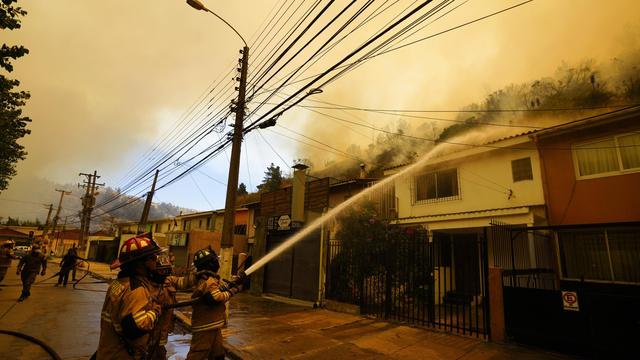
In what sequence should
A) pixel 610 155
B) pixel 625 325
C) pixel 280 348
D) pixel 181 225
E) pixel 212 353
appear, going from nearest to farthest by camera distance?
pixel 212 353
pixel 625 325
pixel 280 348
pixel 610 155
pixel 181 225

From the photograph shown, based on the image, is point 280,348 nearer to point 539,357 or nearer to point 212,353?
point 212,353

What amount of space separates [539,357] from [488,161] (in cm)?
869

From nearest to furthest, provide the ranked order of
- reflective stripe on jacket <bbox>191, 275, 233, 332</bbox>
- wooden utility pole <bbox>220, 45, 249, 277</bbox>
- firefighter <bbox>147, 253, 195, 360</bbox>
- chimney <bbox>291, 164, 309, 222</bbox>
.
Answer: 1. firefighter <bbox>147, 253, 195, 360</bbox>
2. reflective stripe on jacket <bbox>191, 275, 233, 332</bbox>
3. wooden utility pole <bbox>220, 45, 249, 277</bbox>
4. chimney <bbox>291, 164, 309, 222</bbox>

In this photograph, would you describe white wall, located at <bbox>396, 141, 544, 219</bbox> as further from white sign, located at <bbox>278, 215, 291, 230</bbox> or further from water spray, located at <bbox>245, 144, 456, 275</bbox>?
white sign, located at <bbox>278, 215, 291, 230</bbox>

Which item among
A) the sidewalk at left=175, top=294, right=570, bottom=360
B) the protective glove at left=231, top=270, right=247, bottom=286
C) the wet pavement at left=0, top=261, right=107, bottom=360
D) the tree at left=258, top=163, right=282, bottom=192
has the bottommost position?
the wet pavement at left=0, top=261, right=107, bottom=360

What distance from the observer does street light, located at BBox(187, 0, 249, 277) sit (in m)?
9.71

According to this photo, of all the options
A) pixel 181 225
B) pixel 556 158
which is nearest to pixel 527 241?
pixel 556 158

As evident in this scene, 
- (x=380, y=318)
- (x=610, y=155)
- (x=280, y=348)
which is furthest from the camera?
(x=610, y=155)

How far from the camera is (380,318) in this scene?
9.51 m

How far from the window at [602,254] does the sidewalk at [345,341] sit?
4.90m

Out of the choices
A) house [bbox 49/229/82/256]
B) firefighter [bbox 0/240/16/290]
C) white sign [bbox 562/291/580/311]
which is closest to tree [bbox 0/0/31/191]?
firefighter [bbox 0/240/16/290]

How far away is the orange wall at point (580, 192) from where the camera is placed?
10.1m

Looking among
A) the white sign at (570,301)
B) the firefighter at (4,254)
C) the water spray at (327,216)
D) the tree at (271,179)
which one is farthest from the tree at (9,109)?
the tree at (271,179)

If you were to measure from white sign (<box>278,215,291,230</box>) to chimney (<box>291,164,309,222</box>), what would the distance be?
0.46 m
